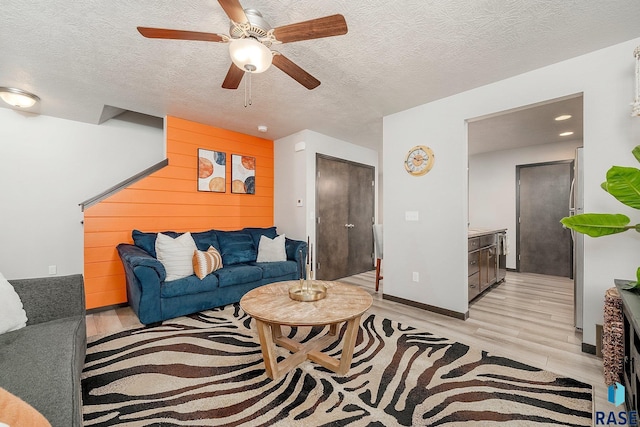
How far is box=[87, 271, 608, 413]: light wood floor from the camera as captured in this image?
205 centimetres

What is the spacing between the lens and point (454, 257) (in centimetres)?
297

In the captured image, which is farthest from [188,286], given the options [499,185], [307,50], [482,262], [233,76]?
[499,185]

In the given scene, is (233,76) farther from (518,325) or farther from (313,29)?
(518,325)

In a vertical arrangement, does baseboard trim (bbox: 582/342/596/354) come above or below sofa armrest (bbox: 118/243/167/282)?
below

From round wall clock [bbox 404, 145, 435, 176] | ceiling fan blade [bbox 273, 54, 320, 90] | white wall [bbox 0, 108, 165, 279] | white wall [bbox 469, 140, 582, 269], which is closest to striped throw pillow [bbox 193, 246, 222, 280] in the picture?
white wall [bbox 0, 108, 165, 279]

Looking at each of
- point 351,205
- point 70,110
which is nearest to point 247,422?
point 351,205

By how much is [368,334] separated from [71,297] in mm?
2374

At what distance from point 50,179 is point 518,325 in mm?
5927

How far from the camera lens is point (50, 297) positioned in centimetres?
182

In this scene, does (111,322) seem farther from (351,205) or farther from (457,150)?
(457,150)

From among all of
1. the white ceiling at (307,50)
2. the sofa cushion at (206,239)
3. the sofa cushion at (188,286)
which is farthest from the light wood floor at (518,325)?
the white ceiling at (307,50)

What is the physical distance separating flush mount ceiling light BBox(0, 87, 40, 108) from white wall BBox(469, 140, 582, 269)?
708 centimetres

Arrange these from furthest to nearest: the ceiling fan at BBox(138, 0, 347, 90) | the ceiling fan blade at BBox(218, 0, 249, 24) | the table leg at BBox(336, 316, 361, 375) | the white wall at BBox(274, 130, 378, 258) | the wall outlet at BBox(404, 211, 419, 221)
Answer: the white wall at BBox(274, 130, 378, 258)
the wall outlet at BBox(404, 211, 419, 221)
the table leg at BBox(336, 316, 361, 375)
the ceiling fan at BBox(138, 0, 347, 90)
the ceiling fan blade at BBox(218, 0, 249, 24)

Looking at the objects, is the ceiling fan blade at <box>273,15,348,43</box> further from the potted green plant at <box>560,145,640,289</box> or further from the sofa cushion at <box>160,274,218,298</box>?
the sofa cushion at <box>160,274,218,298</box>
